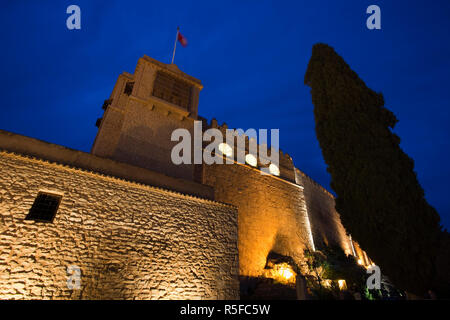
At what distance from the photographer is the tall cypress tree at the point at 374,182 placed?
21.1 feet

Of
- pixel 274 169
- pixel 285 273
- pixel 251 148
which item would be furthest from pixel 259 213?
pixel 251 148

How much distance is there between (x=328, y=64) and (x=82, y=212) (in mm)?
11422

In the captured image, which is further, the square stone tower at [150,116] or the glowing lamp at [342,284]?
the glowing lamp at [342,284]

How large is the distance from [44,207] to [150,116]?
23.4 feet

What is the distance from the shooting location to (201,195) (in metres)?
9.72

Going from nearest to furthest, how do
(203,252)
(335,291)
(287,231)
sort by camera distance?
(203,252) < (335,291) < (287,231)

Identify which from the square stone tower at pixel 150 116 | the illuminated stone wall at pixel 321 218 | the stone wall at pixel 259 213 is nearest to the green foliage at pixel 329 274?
the stone wall at pixel 259 213

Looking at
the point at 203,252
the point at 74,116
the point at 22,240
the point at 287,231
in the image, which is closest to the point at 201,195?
the point at 203,252

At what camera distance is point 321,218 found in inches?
770

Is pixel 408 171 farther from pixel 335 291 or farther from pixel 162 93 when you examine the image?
pixel 162 93

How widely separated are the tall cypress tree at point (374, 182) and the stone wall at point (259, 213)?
233 inches

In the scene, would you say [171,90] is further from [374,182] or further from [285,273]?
[285,273]

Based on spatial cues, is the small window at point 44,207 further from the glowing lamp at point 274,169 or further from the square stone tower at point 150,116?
the glowing lamp at point 274,169

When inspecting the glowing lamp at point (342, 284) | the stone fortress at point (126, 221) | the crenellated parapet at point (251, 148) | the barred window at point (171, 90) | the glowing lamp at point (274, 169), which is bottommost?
the glowing lamp at point (342, 284)
